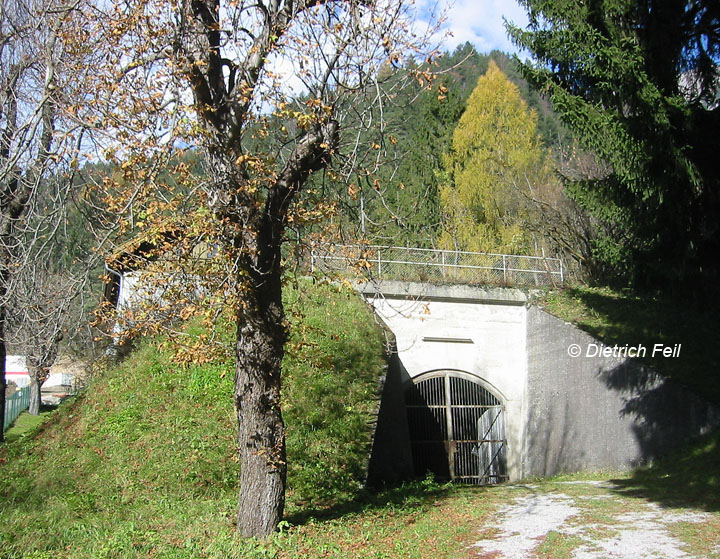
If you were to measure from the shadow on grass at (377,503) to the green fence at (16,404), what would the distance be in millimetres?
17749

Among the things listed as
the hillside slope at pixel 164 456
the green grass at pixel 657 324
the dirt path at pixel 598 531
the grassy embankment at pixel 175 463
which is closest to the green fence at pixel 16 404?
the grassy embankment at pixel 175 463

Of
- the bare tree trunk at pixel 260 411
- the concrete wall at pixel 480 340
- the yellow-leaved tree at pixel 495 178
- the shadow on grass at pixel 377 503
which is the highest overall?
the yellow-leaved tree at pixel 495 178

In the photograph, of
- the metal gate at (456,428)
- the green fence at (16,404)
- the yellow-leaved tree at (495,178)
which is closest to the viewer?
the metal gate at (456,428)

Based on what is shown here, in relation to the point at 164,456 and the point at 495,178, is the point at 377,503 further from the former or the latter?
the point at 495,178

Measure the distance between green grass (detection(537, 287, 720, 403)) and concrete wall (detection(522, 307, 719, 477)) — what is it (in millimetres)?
374

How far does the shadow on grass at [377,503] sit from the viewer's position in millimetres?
7289

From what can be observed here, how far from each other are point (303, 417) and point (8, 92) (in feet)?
20.1

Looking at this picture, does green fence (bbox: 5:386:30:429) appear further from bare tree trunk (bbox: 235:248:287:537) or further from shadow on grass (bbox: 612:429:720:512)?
shadow on grass (bbox: 612:429:720:512)

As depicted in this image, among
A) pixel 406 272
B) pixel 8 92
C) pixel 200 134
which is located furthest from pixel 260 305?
pixel 406 272

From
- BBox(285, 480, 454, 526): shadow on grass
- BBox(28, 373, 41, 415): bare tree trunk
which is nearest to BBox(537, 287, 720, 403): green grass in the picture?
BBox(285, 480, 454, 526): shadow on grass

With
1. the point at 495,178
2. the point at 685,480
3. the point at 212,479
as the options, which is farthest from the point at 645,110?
the point at 495,178

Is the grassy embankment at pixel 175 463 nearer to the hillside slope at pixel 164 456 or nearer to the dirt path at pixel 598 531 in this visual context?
the hillside slope at pixel 164 456

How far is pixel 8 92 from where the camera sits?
29.3ft

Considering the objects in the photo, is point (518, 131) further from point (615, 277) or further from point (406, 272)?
point (406, 272)
